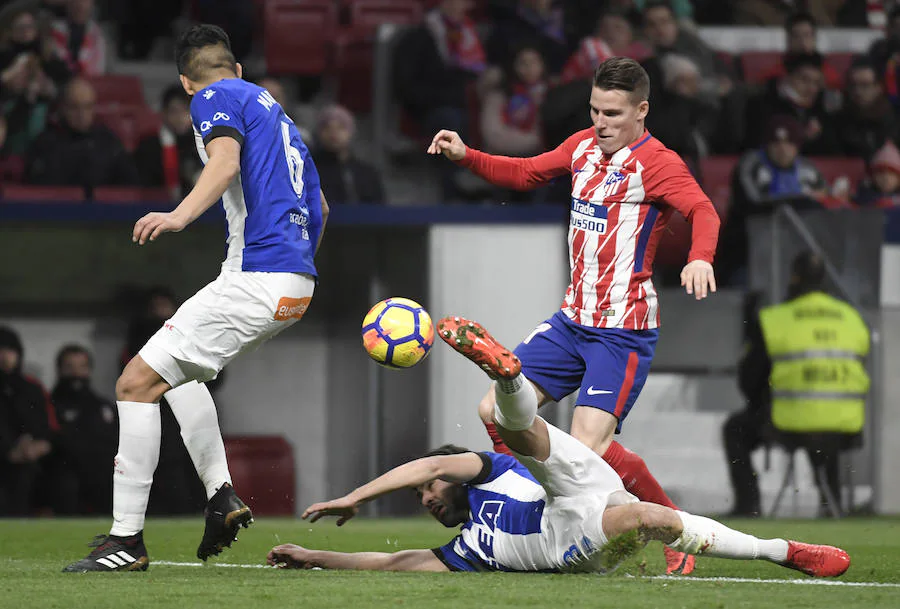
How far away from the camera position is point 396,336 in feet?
17.3

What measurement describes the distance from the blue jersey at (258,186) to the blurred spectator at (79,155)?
5.29 m

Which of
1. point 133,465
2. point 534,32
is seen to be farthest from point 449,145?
point 534,32

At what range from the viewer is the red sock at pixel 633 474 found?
573 cm

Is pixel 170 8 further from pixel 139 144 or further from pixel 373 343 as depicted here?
pixel 373 343

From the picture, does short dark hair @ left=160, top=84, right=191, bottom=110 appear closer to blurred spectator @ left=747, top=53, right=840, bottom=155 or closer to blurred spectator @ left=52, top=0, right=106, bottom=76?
blurred spectator @ left=52, top=0, right=106, bottom=76

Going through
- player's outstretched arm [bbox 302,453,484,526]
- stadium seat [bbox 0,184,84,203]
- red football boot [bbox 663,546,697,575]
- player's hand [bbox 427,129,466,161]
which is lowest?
red football boot [bbox 663,546,697,575]

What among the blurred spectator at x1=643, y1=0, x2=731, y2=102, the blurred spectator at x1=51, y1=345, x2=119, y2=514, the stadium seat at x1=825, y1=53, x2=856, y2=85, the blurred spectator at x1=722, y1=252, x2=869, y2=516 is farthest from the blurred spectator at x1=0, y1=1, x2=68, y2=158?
the stadium seat at x1=825, y1=53, x2=856, y2=85

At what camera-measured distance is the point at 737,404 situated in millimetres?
10680

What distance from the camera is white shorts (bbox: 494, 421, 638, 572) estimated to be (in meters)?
4.73

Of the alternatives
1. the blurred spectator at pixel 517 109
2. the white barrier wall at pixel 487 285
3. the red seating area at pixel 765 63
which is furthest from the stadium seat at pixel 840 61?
the white barrier wall at pixel 487 285

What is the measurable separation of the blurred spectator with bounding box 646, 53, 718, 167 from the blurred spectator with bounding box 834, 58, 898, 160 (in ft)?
4.27

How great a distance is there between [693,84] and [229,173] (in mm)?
7275

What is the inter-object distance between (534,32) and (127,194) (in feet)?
13.6

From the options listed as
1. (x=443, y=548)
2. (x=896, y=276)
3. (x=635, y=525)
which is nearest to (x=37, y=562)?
(x=443, y=548)
